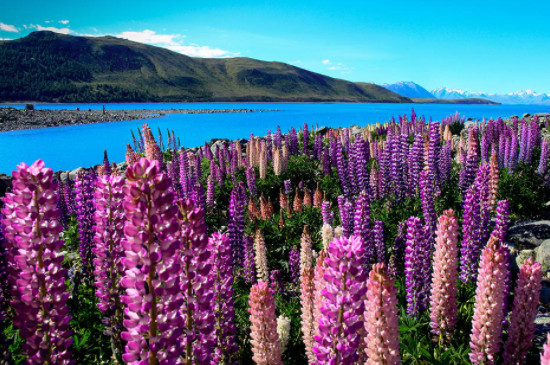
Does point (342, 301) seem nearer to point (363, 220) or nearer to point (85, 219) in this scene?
point (363, 220)

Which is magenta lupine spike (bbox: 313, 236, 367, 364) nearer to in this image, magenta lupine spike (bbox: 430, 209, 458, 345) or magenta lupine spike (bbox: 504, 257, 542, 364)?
magenta lupine spike (bbox: 430, 209, 458, 345)

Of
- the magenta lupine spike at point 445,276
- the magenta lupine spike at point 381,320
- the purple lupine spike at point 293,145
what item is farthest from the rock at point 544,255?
the purple lupine spike at point 293,145

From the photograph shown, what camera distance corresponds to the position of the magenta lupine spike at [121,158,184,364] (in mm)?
2191

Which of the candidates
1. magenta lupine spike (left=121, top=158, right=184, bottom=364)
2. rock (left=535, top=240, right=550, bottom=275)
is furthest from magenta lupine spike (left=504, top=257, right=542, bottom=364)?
rock (left=535, top=240, right=550, bottom=275)

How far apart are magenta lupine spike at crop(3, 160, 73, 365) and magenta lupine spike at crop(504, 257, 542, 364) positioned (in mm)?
4494

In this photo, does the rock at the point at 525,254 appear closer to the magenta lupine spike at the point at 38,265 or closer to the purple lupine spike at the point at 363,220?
the purple lupine spike at the point at 363,220

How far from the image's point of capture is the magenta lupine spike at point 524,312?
3.92m

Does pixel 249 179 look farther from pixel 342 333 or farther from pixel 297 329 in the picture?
pixel 342 333

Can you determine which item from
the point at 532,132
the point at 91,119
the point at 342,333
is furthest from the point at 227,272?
the point at 91,119

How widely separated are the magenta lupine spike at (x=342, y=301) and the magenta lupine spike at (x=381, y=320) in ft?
0.52

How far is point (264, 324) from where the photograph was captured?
137 inches

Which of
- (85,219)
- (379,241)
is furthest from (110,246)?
(379,241)

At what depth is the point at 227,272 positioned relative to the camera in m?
3.99

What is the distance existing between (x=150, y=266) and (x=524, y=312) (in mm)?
4063
